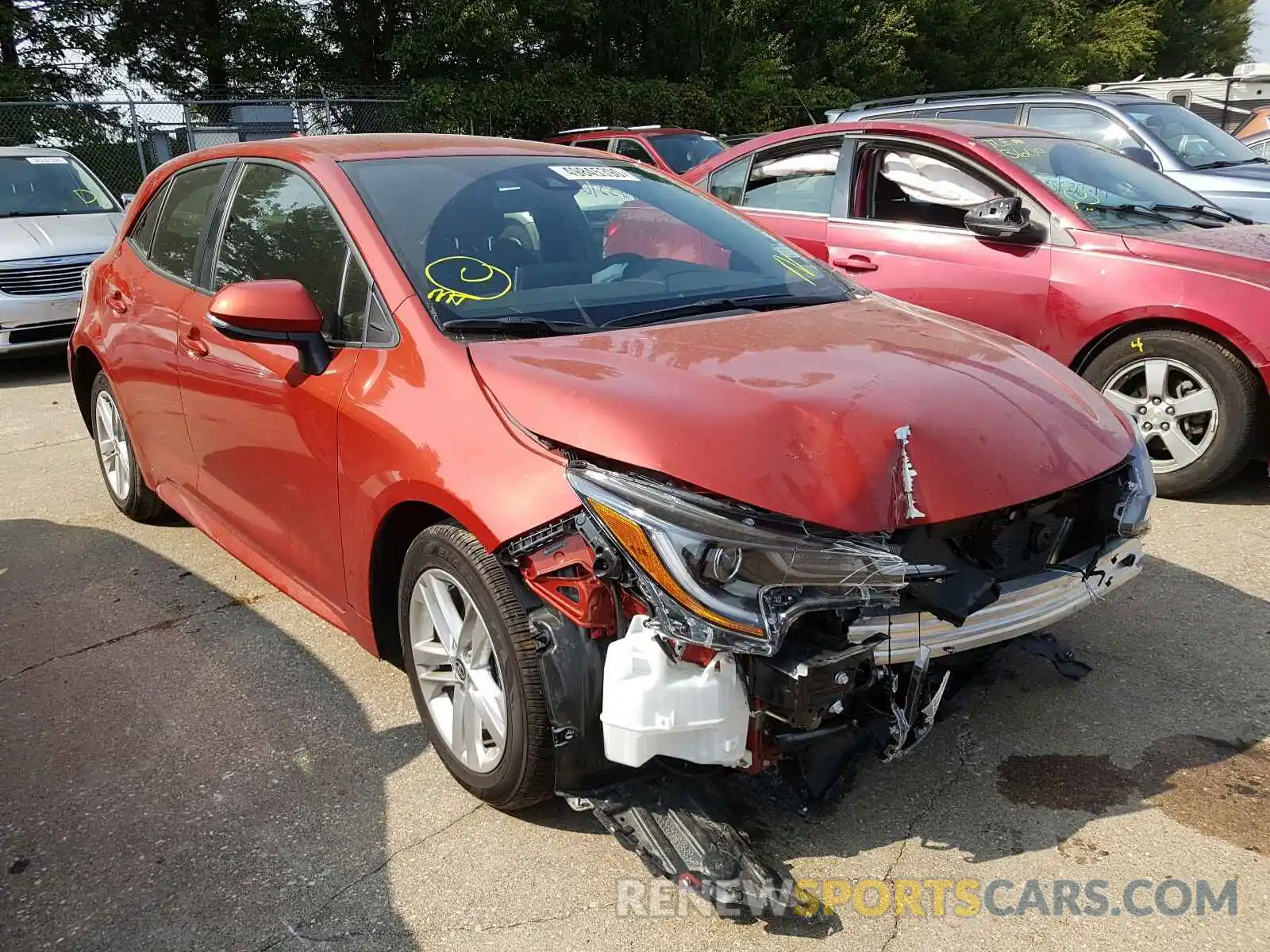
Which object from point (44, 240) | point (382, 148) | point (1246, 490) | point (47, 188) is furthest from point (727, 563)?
point (47, 188)

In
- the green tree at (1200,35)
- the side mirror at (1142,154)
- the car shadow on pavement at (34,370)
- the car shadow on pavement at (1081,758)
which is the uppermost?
the green tree at (1200,35)

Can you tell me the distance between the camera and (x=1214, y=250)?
4.81 metres

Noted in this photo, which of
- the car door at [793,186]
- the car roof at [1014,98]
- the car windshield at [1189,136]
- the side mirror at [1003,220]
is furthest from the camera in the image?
the car roof at [1014,98]

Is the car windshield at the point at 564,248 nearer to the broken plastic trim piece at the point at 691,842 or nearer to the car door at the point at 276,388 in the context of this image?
the car door at the point at 276,388

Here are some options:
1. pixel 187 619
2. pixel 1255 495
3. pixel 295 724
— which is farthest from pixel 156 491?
pixel 1255 495

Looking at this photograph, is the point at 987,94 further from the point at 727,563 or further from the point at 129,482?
the point at 727,563

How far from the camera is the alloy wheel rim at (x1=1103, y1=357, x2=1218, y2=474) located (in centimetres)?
470

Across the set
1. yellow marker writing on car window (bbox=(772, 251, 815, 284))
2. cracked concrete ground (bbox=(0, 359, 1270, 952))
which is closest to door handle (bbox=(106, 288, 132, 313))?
cracked concrete ground (bbox=(0, 359, 1270, 952))

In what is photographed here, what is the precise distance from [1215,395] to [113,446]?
5.02 meters

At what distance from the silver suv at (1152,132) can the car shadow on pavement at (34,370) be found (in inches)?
258

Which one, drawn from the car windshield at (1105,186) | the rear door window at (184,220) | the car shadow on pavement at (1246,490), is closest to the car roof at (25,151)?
the rear door window at (184,220)

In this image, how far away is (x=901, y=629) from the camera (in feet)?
7.40

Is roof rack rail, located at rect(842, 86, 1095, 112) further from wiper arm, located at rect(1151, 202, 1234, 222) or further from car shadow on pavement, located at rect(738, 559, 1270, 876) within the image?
car shadow on pavement, located at rect(738, 559, 1270, 876)

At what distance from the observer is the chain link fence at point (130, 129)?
48.9 ft
